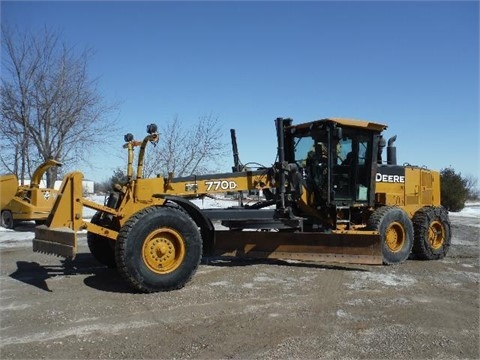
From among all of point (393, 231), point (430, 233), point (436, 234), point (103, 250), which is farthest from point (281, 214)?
point (436, 234)

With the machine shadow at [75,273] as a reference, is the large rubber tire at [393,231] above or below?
above

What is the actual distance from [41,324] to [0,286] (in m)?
2.26

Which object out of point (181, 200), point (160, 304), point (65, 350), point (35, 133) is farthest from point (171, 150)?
point (65, 350)

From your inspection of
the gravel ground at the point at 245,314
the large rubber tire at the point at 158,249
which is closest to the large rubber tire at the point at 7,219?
the gravel ground at the point at 245,314

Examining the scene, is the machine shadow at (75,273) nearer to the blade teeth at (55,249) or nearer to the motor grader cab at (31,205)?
the blade teeth at (55,249)

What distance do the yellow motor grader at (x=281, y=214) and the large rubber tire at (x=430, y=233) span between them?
0.02 metres

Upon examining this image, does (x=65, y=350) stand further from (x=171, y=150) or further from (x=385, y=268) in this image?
(x=171, y=150)

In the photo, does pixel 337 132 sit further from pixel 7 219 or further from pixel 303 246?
pixel 7 219

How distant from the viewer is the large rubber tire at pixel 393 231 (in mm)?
9391

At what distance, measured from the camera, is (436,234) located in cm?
1078

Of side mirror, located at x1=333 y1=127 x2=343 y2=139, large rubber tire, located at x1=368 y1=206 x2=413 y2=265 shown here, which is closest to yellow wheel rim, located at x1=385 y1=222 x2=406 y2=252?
large rubber tire, located at x1=368 y1=206 x2=413 y2=265

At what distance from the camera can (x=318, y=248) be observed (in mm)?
8719

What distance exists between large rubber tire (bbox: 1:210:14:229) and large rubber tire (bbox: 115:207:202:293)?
11938 millimetres

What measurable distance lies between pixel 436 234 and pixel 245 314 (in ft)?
21.6
